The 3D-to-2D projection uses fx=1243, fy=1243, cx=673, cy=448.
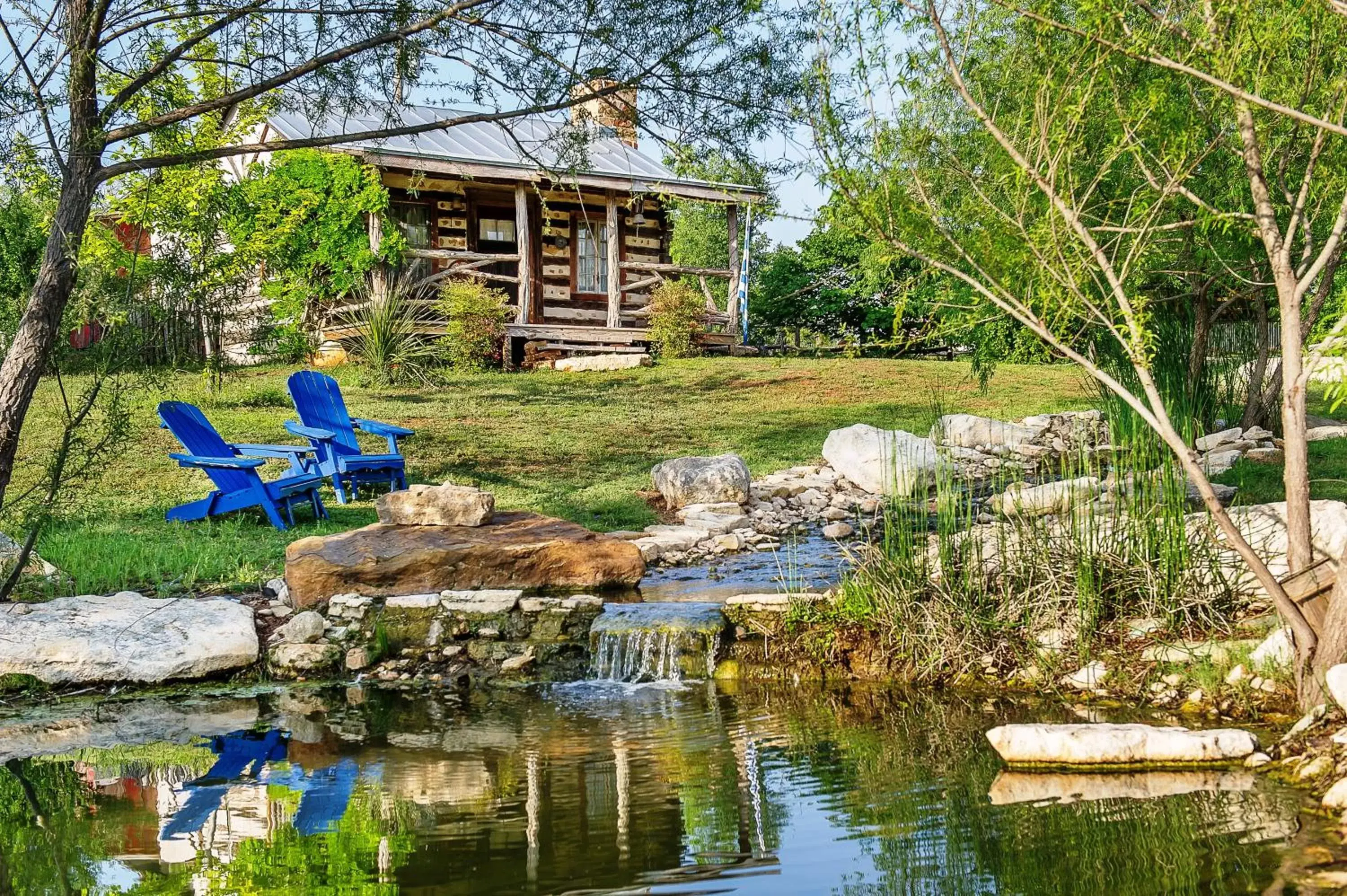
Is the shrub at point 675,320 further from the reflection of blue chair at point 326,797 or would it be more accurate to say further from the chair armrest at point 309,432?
the reflection of blue chair at point 326,797

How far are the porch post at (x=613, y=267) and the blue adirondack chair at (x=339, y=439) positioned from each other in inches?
378

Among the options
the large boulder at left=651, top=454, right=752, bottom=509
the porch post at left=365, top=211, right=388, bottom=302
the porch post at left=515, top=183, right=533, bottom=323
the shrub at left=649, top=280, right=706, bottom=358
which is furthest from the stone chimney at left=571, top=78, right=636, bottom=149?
the shrub at left=649, top=280, right=706, bottom=358

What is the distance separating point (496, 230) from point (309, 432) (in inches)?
498

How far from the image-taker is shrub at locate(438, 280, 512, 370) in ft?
59.9

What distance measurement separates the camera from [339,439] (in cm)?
1066

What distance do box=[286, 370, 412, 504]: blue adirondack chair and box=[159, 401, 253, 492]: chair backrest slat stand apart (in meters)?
0.64

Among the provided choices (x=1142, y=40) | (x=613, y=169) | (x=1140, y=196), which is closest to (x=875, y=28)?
(x=1142, y=40)

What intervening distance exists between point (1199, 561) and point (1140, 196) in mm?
1910

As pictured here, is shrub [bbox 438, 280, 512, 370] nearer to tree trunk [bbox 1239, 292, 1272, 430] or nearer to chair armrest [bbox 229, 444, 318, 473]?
chair armrest [bbox 229, 444, 318, 473]

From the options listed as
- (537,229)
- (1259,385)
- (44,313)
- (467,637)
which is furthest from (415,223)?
(467,637)

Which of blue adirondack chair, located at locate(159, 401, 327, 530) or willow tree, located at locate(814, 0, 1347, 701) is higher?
willow tree, located at locate(814, 0, 1347, 701)

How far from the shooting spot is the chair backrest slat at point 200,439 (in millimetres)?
9227

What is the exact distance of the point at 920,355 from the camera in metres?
23.8

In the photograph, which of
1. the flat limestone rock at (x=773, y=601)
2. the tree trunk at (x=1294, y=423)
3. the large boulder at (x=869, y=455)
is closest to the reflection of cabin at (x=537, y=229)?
the large boulder at (x=869, y=455)
